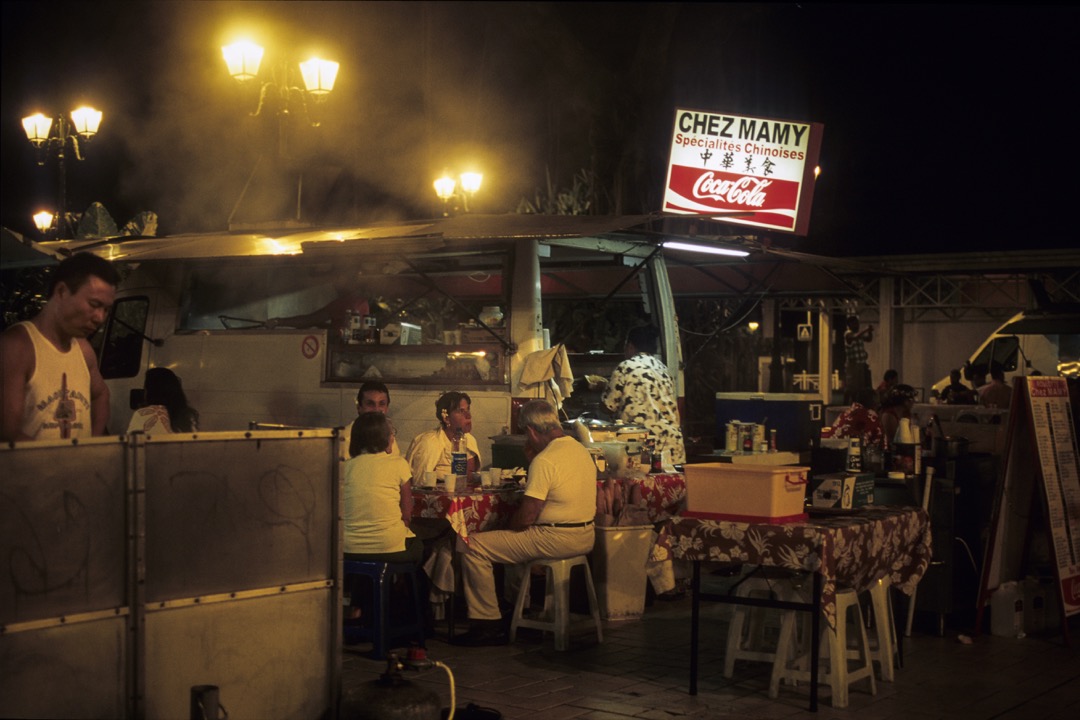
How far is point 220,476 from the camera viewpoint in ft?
14.6

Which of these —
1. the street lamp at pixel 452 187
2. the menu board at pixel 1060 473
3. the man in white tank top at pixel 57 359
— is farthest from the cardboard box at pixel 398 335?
the street lamp at pixel 452 187

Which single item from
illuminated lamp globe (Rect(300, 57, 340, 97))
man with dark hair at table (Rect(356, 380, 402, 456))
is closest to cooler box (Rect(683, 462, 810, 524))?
man with dark hair at table (Rect(356, 380, 402, 456))

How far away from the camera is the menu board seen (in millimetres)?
8039

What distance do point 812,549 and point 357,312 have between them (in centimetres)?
617

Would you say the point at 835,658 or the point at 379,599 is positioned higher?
the point at 379,599

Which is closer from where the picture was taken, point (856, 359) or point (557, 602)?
point (557, 602)

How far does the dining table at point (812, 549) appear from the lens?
600 cm

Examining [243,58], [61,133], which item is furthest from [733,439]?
[61,133]

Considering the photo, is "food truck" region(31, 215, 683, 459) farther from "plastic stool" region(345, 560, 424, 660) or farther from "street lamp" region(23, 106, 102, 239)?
"street lamp" region(23, 106, 102, 239)

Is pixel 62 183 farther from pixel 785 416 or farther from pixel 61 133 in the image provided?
pixel 785 416

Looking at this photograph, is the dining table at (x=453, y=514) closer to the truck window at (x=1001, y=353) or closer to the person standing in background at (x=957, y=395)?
the person standing in background at (x=957, y=395)

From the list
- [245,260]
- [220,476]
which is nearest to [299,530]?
[220,476]

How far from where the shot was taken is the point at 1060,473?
8.27 m

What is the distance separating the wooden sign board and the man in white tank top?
19.7ft
